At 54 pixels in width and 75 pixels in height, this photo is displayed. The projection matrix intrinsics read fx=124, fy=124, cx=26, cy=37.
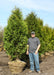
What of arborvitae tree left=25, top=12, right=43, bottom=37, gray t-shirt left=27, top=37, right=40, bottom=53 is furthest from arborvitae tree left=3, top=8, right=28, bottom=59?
arborvitae tree left=25, top=12, right=43, bottom=37

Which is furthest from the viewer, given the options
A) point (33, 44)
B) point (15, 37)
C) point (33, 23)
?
point (33, 23)

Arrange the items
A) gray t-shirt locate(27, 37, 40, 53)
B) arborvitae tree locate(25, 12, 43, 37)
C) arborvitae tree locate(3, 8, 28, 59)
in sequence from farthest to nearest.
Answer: arborvitae tree locate(25, 12, 43, 37) → arborvitae tree locate(3, 8, 28, 59) → gray t-shirt locate(27, 37, 40, 53)

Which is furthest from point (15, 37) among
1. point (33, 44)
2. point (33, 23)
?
point (33, 23)

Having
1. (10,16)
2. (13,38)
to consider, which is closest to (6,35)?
(13,38)

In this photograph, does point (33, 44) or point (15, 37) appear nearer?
point (33, 44)

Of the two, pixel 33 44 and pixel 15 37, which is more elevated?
pixel 15 37

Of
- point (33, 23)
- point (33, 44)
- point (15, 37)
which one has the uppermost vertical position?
point (33, 23)

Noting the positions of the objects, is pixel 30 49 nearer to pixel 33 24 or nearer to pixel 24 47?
pixel 24 47

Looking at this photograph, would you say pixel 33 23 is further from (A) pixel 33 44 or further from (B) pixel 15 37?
(A) pixel 33 44

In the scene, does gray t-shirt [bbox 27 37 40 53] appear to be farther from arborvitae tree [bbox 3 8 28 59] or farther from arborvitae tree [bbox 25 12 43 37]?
arborvitae tree [bbox 25 12 43 37]

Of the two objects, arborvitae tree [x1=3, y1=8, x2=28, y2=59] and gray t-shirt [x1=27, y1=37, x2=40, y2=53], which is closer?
gray t-shirt [x1=27, y1=37, x2=40, y2=53]

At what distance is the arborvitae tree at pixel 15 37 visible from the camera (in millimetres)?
7305

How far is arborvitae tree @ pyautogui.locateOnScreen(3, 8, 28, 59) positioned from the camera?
730 cm

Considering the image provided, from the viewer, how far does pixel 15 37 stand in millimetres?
7355
